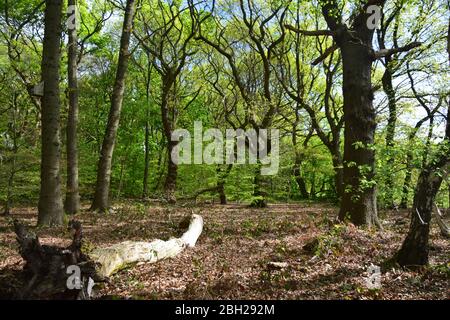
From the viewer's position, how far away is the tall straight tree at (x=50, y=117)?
9133mm

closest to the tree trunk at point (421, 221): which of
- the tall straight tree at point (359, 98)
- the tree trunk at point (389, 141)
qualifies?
the tree trunk at point (389, 141)

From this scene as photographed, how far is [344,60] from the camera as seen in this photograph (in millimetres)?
9117

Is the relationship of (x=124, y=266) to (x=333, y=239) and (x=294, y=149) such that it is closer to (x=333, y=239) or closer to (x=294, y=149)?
(x=333, y=239)

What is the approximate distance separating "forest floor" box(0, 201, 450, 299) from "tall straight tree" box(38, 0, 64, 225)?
0.84 m

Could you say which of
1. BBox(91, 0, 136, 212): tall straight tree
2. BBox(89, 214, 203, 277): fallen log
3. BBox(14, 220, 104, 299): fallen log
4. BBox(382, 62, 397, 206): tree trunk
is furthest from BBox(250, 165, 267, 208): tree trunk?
BBox(14, 220, 104, 299): fallen log

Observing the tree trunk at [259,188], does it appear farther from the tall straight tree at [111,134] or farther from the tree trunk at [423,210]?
the tree trunk at [423,210]

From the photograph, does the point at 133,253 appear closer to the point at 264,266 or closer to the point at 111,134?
the point at 264,266

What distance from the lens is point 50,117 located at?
30.1 feet

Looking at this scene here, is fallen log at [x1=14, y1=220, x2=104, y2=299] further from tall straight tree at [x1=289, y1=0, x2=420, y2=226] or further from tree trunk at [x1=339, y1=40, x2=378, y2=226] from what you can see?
Result: tree trunk at [x1=339, y1=40, x2=378, y2=226]

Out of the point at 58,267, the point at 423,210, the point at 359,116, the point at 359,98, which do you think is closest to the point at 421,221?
the point at 423,210

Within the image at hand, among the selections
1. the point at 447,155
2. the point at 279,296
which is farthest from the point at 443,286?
the point at 279,296

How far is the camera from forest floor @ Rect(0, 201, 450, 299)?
16.0 ft

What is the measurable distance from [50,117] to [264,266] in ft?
20.9

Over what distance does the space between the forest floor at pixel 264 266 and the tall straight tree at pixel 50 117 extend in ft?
2.76
